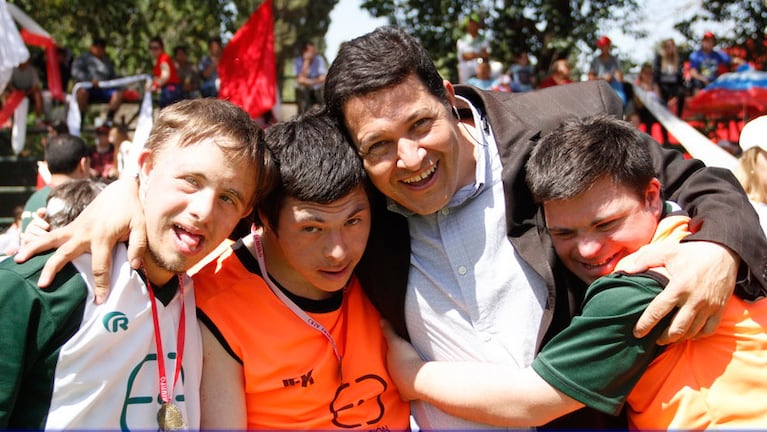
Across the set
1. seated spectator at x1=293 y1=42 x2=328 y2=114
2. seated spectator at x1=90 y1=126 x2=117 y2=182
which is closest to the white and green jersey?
seated spectator at x1=90 y1=126 x2=117 y2=182

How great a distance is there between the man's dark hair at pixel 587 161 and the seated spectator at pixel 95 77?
464 inches

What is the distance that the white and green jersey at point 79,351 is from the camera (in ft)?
6.40

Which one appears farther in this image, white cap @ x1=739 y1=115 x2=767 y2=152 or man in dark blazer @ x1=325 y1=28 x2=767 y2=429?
white cap @ x1=739 y1=115 x2=767 y2=152

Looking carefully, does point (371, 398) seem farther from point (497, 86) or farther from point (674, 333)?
point (497, 86)

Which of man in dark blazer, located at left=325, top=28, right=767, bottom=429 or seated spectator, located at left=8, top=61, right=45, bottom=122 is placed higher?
man in dark blazer, located at left=325, top=28, right=767, bottom=429

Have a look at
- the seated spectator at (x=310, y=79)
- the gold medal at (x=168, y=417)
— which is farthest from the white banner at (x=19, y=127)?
the gold medal at (x=168, y=417)

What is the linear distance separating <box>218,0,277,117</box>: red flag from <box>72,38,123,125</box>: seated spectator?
8.95ft

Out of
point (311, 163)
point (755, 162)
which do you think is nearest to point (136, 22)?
point (755, 162)

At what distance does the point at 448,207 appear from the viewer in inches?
103

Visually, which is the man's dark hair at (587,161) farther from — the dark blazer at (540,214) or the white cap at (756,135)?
the white cap at (756,135)

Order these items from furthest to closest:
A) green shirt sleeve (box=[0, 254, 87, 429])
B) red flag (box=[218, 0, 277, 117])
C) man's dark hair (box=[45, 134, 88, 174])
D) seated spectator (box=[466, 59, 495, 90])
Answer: seated spectator (box=[466, 59, 495, 90])
red flag (box=[218, 0, 277, 117])
man's dark hair (box=[45, 134, 88, 174])
green shirt sleeve (box=[0, 254, 87, 429])

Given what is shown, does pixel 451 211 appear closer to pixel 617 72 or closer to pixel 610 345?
pixel 610 345

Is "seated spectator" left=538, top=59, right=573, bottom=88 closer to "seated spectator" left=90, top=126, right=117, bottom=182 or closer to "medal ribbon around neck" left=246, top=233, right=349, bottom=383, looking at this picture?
"seated spectator" left=90, top=126, right=117, bottom=182

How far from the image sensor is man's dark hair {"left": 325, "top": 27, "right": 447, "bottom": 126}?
8.12ft
